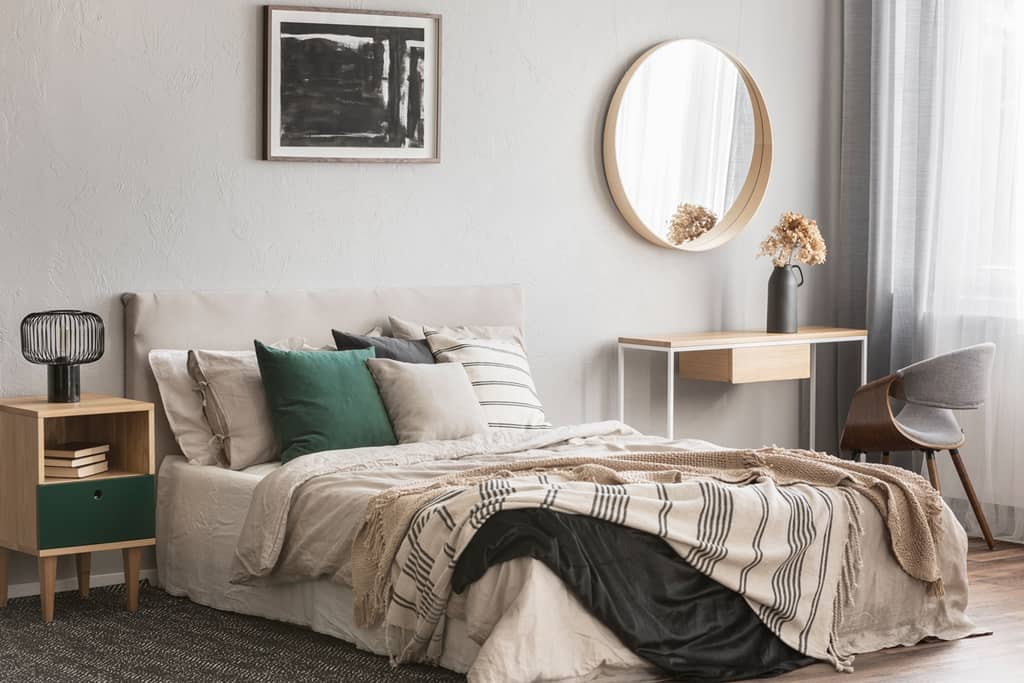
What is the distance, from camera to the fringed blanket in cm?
361

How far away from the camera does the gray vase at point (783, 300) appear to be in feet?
19.6

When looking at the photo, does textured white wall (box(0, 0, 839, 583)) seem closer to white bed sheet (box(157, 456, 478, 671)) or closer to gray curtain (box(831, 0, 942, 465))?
gray curtain (box(831, 0, 942, 465))

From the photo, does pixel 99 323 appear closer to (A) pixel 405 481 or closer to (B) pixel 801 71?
(A) pixel 405 481

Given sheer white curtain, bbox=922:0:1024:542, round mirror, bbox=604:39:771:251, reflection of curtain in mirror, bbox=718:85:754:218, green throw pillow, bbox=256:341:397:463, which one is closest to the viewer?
green throw pillow, bbox=256:341:397:463

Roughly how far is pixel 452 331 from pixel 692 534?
179 cm

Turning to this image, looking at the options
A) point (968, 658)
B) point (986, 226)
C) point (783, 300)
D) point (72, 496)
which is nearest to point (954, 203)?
point (986, 226)

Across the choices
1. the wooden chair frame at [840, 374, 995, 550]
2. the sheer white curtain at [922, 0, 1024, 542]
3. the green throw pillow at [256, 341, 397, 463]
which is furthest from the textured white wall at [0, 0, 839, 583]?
the wooden chair frame at [840, 374, 995, 550]

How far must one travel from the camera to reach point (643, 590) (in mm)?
3596

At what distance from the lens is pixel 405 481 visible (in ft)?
13.3

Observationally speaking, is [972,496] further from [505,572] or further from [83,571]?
[83,571]

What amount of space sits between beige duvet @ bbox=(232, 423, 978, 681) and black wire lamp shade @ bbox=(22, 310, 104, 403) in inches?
27.9

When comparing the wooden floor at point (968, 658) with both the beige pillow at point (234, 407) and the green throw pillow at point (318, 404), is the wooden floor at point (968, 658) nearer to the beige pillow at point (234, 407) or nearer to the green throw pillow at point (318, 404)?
the green throw pillow at point (318, 404)

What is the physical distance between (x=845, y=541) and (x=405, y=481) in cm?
121

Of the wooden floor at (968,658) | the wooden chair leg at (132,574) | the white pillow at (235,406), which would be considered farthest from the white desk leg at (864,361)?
the wooden chair leg at (132,574)
